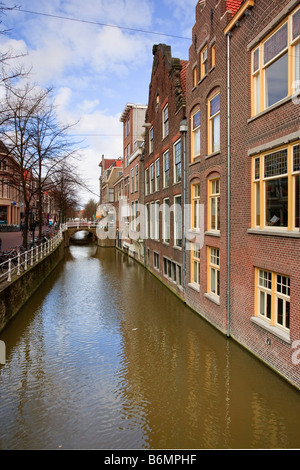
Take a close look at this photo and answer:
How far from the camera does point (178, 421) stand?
6348mm

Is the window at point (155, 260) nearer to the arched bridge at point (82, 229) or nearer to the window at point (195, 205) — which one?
the window at point (195, 205)

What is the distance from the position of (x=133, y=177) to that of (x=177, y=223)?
16.0m

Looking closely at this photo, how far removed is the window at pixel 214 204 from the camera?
11.7m

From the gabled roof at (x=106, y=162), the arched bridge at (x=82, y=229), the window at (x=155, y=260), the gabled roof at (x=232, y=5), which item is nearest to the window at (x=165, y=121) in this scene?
the window at (x=155, y=260)

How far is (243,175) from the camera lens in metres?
9.39

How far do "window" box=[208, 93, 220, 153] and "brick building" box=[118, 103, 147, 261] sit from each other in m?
15.5

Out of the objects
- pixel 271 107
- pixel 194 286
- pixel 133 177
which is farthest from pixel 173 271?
pixel 133 177

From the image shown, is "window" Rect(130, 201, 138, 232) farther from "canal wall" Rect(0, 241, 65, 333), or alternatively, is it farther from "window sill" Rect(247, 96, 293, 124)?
"window sill" Rect(247, 96, 293, 124)

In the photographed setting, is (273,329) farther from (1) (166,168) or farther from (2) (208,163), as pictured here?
(1) (166,168)

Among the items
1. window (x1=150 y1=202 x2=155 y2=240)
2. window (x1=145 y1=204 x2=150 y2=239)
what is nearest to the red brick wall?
window (x1=150 y1=202 x2=155 y2=240)

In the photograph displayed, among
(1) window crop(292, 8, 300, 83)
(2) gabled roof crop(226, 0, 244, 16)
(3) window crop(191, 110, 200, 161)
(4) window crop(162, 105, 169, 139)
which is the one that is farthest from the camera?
(4) window crop(162, 105, 169, 139)

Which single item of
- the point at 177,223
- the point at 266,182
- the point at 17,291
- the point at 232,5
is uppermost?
the point at 232,5

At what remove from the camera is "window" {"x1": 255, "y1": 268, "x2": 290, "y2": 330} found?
25.2 feet
